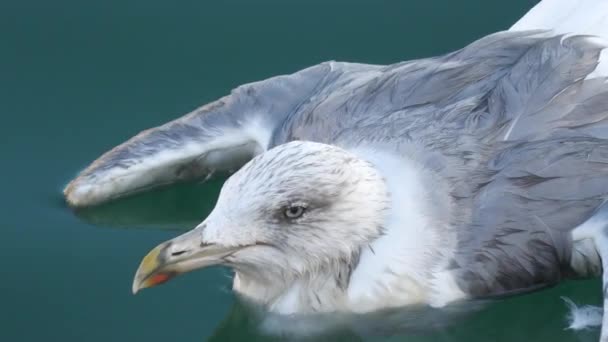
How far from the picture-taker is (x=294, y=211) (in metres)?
5.28

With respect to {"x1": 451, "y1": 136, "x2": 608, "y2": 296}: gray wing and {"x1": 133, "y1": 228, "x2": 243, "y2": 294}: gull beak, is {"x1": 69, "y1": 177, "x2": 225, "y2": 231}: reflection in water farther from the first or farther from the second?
{"x1": 451, "y1": 136, "x2": 608, "y2": 296}: gray wing

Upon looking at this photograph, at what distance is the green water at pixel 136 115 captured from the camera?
5766 millimetres

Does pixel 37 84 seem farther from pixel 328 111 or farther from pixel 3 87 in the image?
pixel 328 111

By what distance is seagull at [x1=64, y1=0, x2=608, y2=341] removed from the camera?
206 inches

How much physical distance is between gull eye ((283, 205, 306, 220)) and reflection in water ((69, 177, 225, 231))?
1201mm

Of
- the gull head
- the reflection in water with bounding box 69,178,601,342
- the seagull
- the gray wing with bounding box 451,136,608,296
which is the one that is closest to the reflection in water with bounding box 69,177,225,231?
the seagull

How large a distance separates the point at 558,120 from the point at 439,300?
30.8 inches

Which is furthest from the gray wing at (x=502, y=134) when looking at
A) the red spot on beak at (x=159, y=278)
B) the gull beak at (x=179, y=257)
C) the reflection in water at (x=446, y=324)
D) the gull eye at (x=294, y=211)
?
the red spot on beak at (x=159, y=278)

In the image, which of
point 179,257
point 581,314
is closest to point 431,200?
point 581,314

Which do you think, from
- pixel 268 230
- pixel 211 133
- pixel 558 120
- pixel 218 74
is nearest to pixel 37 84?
pixel 218 74

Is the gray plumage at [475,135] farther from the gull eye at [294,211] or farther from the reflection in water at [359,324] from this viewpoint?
the gull eye at [294,211]

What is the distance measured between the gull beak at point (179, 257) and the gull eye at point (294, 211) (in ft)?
0.69

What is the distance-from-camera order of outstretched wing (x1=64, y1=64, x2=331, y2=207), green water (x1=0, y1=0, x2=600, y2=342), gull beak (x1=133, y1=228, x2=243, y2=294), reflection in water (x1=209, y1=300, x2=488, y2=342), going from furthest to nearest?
outstretched wing (x1=64, y1=64, x2=331, y2=207) < green water (x1=0, y1=0, x2=600, y2=342) < reflection in water (x1=209, y1=300, x2=488, y2=342) < gull beak (x1=133, y1=228, x2=243, y2=294)

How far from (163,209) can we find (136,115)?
2.57 feet
